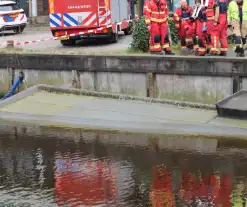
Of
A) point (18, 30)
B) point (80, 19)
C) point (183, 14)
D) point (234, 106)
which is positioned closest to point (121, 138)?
point (234, 106)

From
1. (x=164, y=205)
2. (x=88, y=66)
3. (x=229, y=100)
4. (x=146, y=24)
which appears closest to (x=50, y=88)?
(x=88, y=66)

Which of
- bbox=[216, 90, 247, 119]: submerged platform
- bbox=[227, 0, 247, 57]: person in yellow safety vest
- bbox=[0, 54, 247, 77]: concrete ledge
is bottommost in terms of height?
bbox=[216, 90, 247, 119]: submerged platform

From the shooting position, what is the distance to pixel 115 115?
9.89 meters

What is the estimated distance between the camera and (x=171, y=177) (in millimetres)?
6699

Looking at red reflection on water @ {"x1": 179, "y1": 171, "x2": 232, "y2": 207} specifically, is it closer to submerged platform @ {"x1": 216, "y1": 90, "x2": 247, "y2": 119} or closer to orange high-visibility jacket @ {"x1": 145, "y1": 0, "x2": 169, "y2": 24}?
submerged platform @ {"x1": 216, "y1": 90, "x2": 247, "y2": 119}

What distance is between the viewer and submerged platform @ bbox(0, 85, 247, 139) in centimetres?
895

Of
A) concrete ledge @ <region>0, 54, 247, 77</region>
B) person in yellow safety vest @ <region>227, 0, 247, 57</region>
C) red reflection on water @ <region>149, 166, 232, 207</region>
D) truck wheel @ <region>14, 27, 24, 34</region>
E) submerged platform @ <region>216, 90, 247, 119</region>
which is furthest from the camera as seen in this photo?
truck wheel @ <region>14, 27, 24, 34</region>

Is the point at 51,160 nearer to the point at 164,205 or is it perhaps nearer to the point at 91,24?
the point at 164,205

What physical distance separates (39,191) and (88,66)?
5.62m

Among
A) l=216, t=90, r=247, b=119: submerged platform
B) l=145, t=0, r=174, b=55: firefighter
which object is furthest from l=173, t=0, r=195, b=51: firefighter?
l=216, t=90, r=247, b=119: submerged platform

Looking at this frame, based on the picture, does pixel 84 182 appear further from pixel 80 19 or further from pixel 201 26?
pixel 80 19

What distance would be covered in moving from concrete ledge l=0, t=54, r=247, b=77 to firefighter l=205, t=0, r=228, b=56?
0.83m

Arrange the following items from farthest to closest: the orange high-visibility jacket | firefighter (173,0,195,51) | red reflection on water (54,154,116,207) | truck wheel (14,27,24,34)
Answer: truck wheel (14,27,24,34) < firefighter (173,0,195,51) < the orange high-visibility jacket < red reflection on water (54,154,116,207)

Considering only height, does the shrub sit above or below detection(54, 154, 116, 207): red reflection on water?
above
